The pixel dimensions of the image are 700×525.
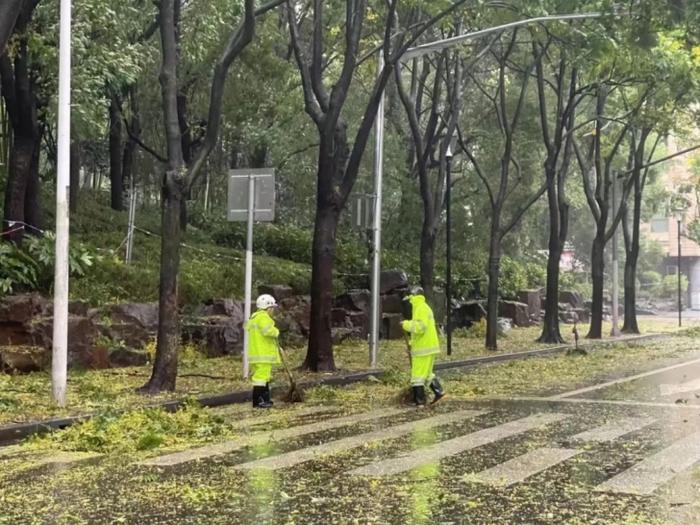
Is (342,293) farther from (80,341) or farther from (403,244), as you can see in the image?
(80,341)

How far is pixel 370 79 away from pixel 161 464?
2306 cm

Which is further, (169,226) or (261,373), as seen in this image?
(169,226)

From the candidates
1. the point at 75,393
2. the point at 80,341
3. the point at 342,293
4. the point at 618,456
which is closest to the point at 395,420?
the point at 618,456

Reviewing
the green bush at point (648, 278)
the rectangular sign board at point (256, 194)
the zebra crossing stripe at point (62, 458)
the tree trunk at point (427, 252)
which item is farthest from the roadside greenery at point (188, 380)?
the green bush at point (648, 278)

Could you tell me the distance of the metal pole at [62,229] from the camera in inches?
444

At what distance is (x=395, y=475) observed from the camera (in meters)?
7.39

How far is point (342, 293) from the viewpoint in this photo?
24.6m

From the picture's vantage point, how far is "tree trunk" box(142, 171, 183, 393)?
1267 centimetres

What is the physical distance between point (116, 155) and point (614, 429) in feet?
62.0

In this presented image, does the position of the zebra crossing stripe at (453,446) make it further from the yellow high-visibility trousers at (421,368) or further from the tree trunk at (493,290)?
the tree trunk at (493,290)

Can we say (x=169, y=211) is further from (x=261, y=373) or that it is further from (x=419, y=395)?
(x=419, y=395)

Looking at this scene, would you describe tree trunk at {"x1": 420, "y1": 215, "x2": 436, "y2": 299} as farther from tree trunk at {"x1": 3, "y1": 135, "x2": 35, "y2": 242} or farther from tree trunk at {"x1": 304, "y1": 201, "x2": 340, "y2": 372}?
tree trunk at {"x1": 3, "y1": 135, "x2": 35, "y2": 242}

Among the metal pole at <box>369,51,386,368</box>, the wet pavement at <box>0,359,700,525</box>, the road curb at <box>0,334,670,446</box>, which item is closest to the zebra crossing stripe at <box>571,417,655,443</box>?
the wet pavement at <box>0,359,700,525</box>

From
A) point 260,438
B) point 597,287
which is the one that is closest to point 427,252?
point 597,287
